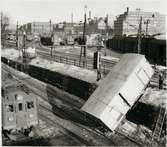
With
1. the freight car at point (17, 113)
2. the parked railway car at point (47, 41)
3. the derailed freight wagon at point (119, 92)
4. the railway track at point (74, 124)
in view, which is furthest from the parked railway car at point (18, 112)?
the parked railway car at point (47, 41)

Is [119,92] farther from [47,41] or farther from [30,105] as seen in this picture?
[47,41]

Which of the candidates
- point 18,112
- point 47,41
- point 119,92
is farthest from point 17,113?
point 47,41

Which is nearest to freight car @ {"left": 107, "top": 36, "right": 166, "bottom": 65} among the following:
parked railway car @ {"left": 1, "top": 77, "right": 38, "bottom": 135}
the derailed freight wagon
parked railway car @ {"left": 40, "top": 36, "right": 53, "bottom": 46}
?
the derailed freight wagon

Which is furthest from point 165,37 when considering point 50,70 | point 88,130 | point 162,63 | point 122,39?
point 88,130

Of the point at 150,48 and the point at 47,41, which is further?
the point at 47,41

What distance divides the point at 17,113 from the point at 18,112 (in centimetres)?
9

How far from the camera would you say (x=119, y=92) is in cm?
1705

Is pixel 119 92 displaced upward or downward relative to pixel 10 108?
upward

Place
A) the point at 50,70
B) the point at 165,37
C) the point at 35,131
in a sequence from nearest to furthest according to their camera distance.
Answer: the point at 35,131 → the point at 50,70 → the point at 165,37

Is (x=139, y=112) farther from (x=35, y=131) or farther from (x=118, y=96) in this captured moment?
(x=35, y=131)

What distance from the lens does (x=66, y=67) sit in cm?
3406

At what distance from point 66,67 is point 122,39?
77.7ft

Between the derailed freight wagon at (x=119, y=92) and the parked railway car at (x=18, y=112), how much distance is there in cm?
363

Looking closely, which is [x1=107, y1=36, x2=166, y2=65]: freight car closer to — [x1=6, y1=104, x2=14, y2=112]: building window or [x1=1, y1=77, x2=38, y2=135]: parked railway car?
[x1=1, y1=77, x2=38, y2=135]: parked railway car
